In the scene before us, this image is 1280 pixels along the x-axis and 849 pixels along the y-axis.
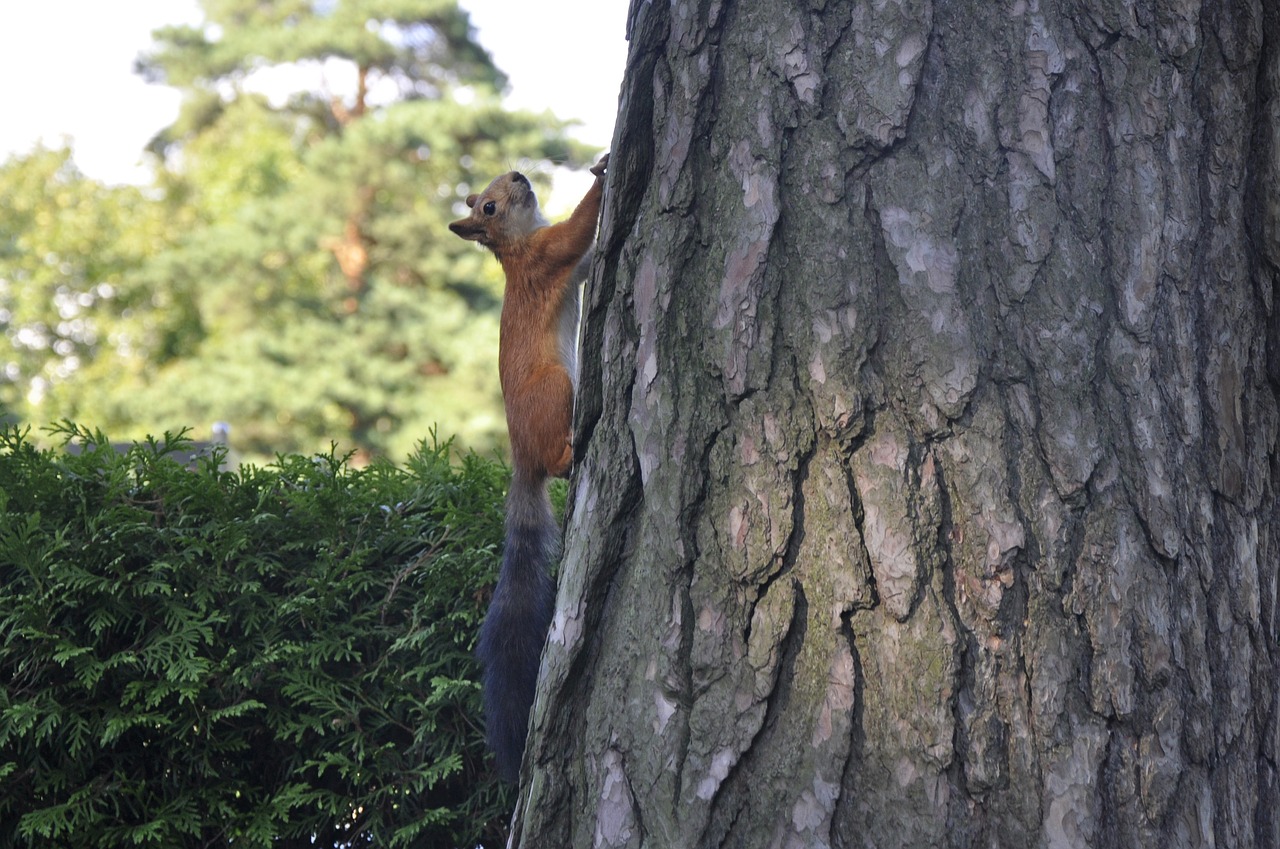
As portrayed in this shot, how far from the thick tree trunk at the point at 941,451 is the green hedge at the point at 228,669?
84cm

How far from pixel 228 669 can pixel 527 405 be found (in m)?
1.04

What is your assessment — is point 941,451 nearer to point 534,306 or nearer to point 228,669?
point 228,669

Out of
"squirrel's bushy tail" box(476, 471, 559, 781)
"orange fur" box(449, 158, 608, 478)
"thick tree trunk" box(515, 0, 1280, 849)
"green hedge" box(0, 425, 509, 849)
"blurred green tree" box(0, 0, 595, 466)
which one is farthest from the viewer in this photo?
"blurred green tree" box(0, 0, 595, 466)

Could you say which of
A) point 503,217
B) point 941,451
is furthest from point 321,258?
point 941,451

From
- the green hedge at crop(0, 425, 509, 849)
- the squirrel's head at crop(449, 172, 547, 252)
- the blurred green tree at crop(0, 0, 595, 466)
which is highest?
the blurred green tree at crop(0, 0, 595, 466)

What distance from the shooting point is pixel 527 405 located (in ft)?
10.1

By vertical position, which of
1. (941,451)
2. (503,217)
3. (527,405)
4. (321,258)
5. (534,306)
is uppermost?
(321,258)

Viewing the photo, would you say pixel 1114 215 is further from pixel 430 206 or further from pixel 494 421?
pixel 430 206

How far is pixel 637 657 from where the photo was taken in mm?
1594

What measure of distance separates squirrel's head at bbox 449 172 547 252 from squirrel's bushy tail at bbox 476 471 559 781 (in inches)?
58.7

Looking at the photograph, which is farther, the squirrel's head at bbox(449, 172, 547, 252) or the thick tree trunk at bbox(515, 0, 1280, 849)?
the squirrel's head at bbox(449, 172, 547, 252)

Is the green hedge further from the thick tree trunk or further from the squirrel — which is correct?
the thick tree trunk

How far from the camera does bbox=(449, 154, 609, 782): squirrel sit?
7.01ft

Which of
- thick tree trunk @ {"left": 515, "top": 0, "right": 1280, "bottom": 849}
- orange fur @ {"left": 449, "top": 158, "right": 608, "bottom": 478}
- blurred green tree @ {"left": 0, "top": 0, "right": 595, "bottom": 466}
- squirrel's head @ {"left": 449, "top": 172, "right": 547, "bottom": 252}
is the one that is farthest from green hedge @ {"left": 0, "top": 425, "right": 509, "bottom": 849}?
blurred green tree @ {"left": 0, "top": 0, "right": 595, "bottom": 466}
